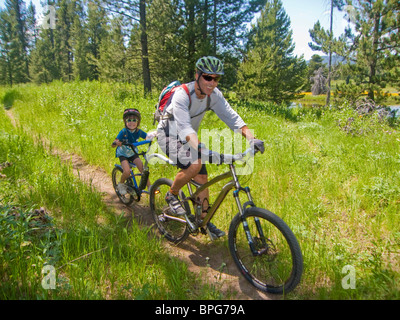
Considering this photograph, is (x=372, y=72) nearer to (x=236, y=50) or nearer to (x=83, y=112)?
(x=236, y=50)

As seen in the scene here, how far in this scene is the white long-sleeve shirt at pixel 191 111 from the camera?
2.88 m

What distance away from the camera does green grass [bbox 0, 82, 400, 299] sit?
2572mm

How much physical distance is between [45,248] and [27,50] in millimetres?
62601

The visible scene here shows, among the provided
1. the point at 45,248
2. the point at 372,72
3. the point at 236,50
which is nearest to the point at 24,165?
the point at 45,248

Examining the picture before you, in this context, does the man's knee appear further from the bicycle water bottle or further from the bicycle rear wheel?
the bicycle water bottle

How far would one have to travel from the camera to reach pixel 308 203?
3.83 meters

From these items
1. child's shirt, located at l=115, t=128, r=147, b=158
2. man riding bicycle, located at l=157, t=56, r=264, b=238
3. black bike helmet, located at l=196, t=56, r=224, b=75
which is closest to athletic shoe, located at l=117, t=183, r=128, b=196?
child's shirt, located at l=115, t=128, r=147, b=158

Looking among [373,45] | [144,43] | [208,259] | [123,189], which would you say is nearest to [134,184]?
[123,189]

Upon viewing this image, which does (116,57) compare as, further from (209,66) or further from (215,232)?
(215,232)

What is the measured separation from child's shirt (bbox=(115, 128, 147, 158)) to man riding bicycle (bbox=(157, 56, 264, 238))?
1253 mm

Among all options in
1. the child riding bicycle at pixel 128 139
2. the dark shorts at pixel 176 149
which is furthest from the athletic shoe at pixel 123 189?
the dark shorts at pixel 176 149

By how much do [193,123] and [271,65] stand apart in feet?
67.8
